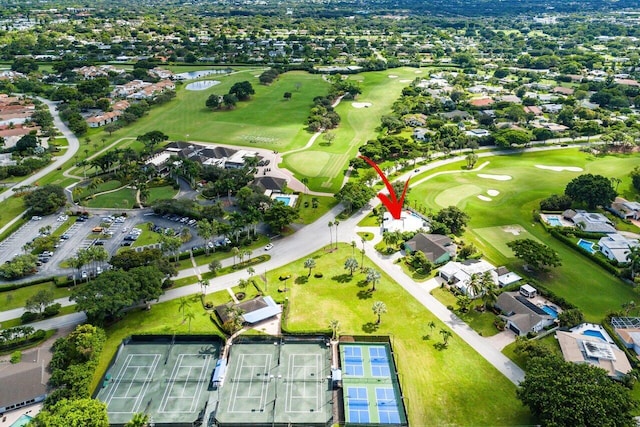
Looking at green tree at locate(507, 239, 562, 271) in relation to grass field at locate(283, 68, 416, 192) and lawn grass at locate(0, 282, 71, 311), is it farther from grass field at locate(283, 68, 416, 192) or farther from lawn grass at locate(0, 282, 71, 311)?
lawn grass at locate(0, 282, 71, 311)

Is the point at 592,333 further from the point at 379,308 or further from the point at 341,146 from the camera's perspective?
the point at 341,146

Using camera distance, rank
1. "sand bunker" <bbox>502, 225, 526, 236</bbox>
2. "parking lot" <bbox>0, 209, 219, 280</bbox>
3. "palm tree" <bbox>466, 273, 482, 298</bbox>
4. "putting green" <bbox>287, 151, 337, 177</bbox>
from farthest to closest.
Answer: "putting green" <bbox>287, 151, 337, 177</bbox>, "sand bunker" <bbox>502, 225, 526, 236</bbox>, "parking lot" <bbox>0, 209, 219, 280</bbox>, "palm tree" <bbox>466, 273, 482, 298</bbox>

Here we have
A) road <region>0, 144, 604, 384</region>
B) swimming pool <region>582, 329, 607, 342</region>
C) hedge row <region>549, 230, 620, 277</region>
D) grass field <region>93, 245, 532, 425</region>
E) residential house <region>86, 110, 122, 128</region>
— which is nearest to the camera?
grass field <region>93, 245, 532, 425</region>

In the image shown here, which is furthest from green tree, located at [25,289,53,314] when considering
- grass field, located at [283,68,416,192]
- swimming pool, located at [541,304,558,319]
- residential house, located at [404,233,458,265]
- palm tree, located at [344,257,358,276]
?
swimming pool, located at [541,304,558,319]

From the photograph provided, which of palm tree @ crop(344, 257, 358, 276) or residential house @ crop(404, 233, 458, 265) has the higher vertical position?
palm tree @ crop(344, 257, 358, 276)

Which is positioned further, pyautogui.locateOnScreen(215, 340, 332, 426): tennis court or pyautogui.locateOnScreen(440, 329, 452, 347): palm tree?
pyautogui.locateOnScreen(440, 329, 452, 347): palm tree
